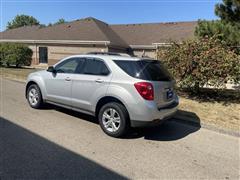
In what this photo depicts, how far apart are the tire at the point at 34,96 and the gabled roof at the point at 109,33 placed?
15.6 m

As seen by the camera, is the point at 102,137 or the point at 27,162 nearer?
the point at 27,162

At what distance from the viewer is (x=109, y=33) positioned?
25672 millimetres

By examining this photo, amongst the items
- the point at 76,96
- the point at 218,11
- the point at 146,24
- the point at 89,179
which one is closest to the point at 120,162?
the point at 89,179

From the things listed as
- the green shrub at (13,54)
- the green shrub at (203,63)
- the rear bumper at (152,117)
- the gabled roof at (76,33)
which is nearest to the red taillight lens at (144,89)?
the rear bumper at (152,117)

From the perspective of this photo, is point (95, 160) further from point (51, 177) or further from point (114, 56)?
point (114, 56)

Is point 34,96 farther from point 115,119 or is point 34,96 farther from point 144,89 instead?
point 144,89

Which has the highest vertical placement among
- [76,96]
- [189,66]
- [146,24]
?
[146,24]

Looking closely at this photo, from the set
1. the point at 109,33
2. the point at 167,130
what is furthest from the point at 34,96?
the point at 109,33

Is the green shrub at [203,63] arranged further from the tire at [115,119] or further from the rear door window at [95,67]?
the tire at [115,119]

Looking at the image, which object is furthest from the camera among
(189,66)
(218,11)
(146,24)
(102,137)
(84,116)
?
(146,24)

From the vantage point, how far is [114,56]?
604 centimetres

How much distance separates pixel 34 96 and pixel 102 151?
3.68 metres

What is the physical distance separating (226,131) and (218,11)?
23.6ft

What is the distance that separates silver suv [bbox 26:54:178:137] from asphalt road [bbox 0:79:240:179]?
434 mm
